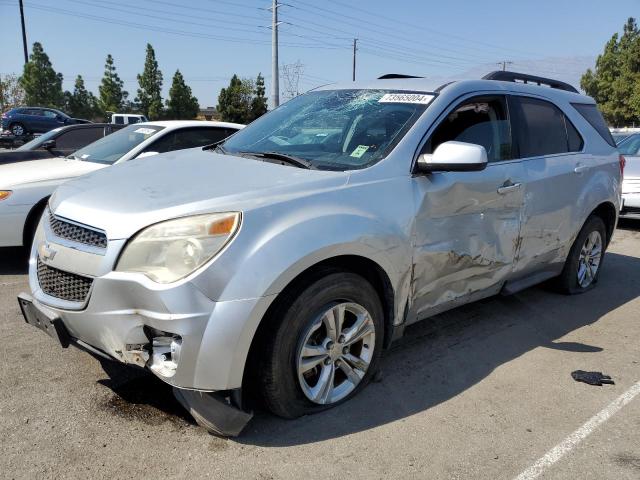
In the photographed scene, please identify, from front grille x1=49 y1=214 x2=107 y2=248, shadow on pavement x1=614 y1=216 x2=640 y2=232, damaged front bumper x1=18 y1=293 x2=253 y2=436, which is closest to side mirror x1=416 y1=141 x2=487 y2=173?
damaged front bumper x1=18 y1=293 x2=253 y2=436

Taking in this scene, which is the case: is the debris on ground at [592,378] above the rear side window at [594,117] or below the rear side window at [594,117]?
below

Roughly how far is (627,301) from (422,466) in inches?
142

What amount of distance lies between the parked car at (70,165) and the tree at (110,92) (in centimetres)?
5039

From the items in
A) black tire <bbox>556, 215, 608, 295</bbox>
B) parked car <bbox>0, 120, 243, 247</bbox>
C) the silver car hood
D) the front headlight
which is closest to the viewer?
the front headlight

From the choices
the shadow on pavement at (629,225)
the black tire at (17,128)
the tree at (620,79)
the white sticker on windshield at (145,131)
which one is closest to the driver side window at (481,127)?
the white sticker on windshield at (145,131)

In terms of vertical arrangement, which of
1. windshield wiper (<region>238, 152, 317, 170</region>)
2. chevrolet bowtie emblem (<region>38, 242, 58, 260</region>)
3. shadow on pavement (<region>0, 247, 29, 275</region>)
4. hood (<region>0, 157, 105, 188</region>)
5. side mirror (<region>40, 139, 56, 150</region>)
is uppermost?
windshield wiper (<region>238, 152, 317, 170</region>)

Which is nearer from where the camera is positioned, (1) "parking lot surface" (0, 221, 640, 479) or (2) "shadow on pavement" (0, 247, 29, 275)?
(1) "parking lot surface" (0, 221, 640, 479)

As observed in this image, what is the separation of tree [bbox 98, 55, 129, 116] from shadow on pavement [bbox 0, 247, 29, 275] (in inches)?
1989

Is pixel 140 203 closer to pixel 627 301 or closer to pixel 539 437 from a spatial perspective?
pixel 539 437

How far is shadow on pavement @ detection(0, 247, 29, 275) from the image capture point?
5379 millimetres

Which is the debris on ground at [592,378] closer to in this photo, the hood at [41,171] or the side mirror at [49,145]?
the hood at [41,171]

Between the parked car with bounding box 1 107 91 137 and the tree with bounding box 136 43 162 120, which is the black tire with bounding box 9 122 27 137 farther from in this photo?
the tree with bounding box 136 43 162 120

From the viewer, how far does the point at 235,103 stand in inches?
1834

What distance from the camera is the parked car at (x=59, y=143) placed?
6.68m
